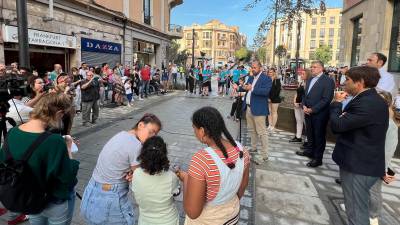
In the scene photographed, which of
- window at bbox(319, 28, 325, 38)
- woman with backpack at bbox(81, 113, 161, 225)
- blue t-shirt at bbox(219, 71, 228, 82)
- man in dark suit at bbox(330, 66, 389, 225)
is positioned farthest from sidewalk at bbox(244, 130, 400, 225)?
window at bbox(319, 28, 325, 38)

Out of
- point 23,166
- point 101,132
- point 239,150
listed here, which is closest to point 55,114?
point 23,166

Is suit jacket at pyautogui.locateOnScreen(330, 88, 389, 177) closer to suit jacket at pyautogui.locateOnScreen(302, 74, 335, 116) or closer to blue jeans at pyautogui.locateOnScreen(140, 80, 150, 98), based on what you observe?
suit jacket at pyautogui.locateOnScreen(302, 74, 335, 116)

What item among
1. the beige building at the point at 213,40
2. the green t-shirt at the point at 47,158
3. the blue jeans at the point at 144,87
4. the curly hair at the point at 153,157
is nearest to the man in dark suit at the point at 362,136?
the curly hair at the point at 153,157

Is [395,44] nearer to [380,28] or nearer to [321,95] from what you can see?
[380,28]

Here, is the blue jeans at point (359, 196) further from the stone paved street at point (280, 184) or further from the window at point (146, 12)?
the window at point (146, 12)

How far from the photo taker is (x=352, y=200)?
118 inches

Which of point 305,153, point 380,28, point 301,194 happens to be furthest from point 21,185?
point 380,28

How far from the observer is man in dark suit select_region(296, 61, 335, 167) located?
571 cm

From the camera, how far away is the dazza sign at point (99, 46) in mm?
15319

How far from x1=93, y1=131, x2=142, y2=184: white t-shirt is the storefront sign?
10.4 meters

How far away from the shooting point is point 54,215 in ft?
7.73

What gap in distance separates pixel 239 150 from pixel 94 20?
15.8 m

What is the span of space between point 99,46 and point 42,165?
50.8 ft

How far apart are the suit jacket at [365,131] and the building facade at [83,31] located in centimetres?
1117
